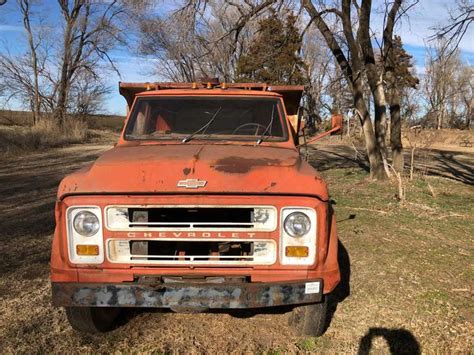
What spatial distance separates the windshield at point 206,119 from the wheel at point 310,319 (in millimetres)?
1593

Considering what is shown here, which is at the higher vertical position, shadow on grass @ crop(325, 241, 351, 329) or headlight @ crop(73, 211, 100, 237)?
headlight @ crop(73, 211, 100, 237)

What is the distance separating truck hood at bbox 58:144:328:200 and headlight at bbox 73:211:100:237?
6.4 inches

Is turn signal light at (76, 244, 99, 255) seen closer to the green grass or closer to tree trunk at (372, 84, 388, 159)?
→ the green grass

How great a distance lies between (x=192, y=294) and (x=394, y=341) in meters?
1.80

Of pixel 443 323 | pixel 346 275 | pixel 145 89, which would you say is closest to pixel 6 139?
pixel 145 89

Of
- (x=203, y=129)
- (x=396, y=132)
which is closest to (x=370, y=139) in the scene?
(x=396, y=132)

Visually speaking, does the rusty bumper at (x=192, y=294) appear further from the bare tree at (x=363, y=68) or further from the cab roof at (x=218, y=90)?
the bare tree at (x=363, y=68)

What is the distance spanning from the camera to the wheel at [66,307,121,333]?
3.59 meters

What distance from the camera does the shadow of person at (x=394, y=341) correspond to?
368 cm

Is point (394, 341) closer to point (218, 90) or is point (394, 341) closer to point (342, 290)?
point (342, 290)

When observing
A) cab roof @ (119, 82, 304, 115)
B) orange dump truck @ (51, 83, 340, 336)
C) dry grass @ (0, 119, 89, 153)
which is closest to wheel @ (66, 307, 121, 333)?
orange dump truck @ (51, 83, 340, 336)

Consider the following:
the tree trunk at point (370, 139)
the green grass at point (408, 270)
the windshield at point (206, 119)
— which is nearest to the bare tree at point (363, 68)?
the tree trunk at point (370, 139)

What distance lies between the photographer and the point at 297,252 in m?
3.24

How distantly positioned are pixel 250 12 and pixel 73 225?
405 inches
